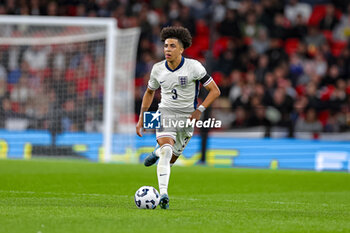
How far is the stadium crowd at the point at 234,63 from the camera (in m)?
18.3

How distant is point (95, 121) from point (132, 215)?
11754 millimetres

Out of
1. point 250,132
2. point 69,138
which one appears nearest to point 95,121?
point 69,138

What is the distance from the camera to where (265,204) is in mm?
8945

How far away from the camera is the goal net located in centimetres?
1834

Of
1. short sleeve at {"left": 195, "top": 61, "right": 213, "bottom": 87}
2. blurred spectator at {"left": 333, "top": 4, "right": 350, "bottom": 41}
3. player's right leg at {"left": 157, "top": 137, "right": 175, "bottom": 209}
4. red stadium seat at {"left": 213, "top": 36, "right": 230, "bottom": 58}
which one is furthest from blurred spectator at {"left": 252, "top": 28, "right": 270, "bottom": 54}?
player's right leg at {"left": 157, "top": 137, "right": 175, "bottom": 209}

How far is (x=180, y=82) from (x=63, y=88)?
34.4 feet

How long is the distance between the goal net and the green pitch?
2386mm

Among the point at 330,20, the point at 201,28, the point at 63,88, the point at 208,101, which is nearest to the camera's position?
the point at 208,101

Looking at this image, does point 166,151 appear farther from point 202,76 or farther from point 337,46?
point 337,46

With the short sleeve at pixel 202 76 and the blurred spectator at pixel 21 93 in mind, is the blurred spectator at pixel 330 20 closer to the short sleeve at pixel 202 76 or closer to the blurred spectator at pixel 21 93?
the blurred spectator at pixel 21 93

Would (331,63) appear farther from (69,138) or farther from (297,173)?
(69,138)

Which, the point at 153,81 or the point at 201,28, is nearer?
→ the point at 153,81

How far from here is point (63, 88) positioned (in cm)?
1838

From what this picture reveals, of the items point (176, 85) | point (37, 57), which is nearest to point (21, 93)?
point (37, 57)
